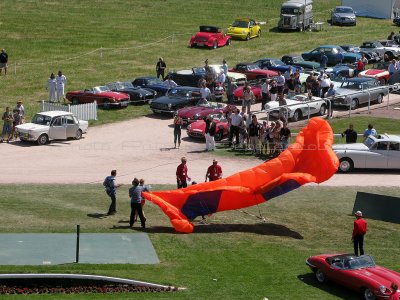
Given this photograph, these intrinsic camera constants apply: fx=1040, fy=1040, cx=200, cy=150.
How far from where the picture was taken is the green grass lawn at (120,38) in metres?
59.2

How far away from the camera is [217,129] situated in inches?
1770

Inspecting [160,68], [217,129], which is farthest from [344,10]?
[217,129]

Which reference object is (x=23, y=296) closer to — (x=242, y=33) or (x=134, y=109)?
(x=134, y=109)

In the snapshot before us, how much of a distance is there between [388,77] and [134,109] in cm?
1530

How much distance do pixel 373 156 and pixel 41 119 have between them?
570 inches

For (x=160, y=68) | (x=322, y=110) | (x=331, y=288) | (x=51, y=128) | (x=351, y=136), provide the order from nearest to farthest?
(x=331, y=288)
(x=351, y=136)
(x=51, y=128)
(x=322, y=110)
(x=160, y=68)

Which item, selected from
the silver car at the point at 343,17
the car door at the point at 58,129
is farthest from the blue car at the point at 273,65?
the silver car at the point at 343,17

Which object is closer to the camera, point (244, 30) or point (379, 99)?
point (379, 99)

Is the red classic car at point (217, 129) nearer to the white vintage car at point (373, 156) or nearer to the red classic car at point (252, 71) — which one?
the white vintage car at point (373, 156)

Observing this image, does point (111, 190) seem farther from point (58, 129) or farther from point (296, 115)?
point (296, 115)

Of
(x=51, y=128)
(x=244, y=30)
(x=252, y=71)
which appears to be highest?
(x=244, y=30)

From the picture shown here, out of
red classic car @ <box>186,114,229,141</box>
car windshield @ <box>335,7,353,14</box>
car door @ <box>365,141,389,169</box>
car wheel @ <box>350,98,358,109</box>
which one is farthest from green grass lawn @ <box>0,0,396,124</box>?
car door @ <box>365,141,389,169</box>

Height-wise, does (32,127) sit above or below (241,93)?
below

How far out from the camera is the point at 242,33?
7075 centimetres
